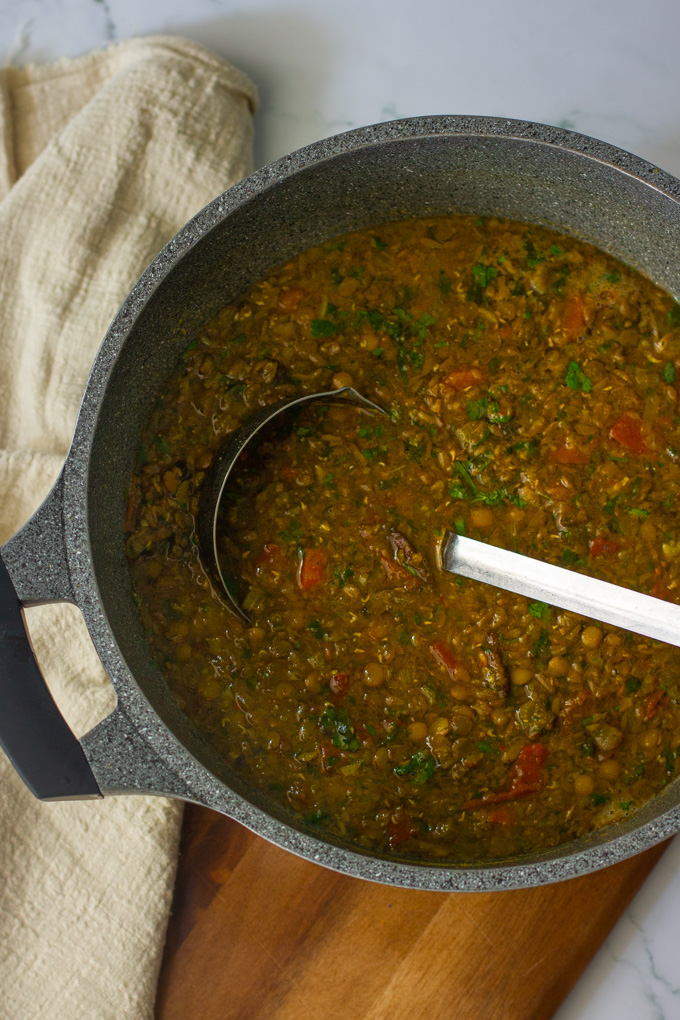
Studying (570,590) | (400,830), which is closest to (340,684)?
(400,830)

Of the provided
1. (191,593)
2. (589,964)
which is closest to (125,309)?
(191,593)

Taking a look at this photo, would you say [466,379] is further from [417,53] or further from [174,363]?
[417,53]

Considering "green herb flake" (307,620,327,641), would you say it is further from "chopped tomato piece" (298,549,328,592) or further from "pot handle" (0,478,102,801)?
"pot handle" (0,478,102,801)

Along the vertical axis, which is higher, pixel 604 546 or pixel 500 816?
pixel 604 546

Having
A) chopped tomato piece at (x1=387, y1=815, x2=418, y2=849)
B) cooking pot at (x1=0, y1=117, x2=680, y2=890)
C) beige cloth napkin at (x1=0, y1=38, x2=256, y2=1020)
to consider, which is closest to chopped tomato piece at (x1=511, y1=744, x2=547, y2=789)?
cooking pot at (x1=0, y1=117, x2=680, y2=890)

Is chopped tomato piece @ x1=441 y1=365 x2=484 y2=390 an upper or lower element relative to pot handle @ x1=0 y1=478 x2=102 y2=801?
upper

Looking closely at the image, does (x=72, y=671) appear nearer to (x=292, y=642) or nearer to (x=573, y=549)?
(x=292, y=642)

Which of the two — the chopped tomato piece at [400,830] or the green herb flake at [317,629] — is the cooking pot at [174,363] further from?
the green herb flake at [317,629]
